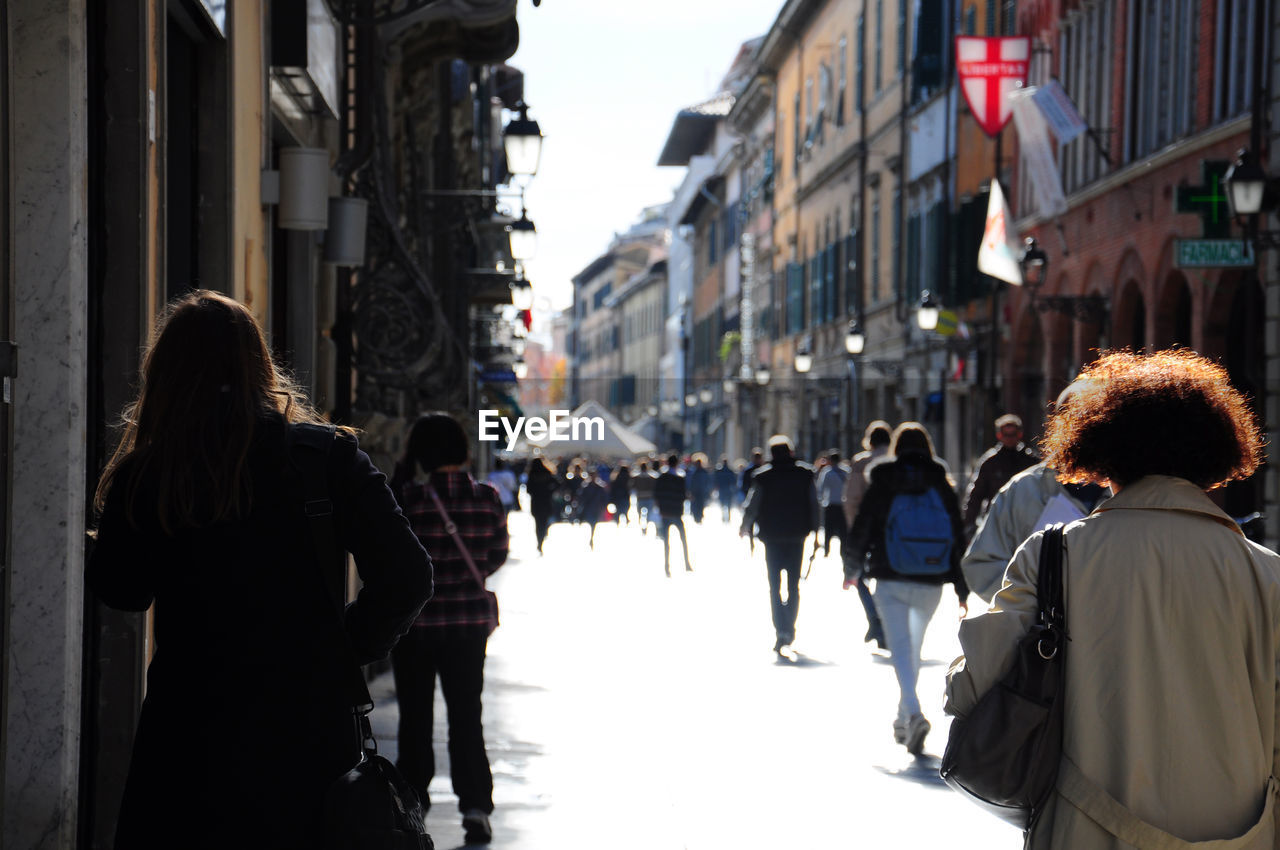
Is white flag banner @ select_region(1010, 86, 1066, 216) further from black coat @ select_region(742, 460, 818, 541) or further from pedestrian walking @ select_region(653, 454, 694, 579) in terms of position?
black coat @ select_region(742, 460, 818, 541)

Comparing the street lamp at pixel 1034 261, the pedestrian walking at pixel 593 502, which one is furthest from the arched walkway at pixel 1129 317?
the pedestrian walking at pixel 593 502

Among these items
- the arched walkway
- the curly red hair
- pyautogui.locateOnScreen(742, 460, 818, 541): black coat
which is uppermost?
the arched walkway

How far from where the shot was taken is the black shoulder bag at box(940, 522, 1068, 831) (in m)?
3.93

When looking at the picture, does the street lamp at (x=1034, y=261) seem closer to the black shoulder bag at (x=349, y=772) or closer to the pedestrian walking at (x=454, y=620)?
the pedestrian walking at (x=454, y=620)

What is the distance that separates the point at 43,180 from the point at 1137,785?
3.56 m

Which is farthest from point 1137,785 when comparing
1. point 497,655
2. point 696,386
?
point 696,386

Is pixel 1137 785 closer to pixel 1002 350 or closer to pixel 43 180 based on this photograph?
pixel 43 180

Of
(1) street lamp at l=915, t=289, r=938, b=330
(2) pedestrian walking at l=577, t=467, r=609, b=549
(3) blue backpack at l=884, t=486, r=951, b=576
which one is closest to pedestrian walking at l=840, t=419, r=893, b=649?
(3) blue backpack at l=884, t=486, r=951, b=576

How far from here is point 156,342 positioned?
12.5ft

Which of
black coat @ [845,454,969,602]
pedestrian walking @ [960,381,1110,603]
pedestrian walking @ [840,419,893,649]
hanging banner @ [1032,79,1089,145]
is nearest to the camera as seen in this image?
pedestrian walking @ [960,381,1110,603]

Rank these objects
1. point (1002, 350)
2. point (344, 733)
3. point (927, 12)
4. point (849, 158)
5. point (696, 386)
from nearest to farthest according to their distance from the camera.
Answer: point (344, 733) → point (1002, 350) → point (927, 12) → point (849, 158) → point (696, 386)

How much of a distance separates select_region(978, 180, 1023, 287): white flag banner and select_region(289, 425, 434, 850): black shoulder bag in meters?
23.6

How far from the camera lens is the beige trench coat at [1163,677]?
154 inches

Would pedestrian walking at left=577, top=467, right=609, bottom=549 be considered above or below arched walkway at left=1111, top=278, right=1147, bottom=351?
below
